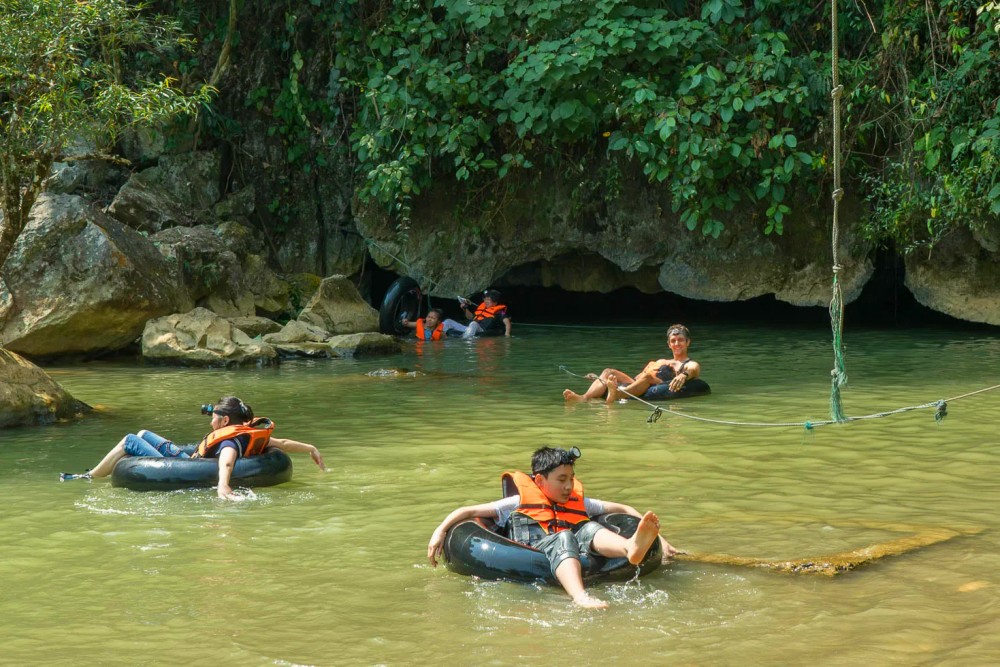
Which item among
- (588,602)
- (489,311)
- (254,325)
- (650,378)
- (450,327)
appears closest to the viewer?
(588,602)

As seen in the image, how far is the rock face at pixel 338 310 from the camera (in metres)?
17.0

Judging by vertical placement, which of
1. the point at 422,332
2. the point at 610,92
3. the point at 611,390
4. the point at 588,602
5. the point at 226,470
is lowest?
the point at 588,602

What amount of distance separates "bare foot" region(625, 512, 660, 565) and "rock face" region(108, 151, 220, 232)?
1340 cm

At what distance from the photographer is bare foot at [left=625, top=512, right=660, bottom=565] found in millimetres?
5043

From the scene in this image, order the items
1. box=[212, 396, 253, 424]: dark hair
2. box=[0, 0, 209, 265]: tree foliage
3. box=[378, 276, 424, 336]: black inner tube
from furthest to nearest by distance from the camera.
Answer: box=[378, 276, 424, 336]: black inner tube → box=[0, 0, 209, 265]: tree foliage → box=[212, 396, 253, 424]: dark hair

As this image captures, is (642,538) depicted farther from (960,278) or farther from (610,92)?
(960,278)

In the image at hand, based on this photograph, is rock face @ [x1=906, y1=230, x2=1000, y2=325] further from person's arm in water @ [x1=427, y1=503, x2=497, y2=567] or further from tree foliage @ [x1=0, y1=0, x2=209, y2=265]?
person's arm in water @ [x1=427, y1=503, x2=497, y2=567]

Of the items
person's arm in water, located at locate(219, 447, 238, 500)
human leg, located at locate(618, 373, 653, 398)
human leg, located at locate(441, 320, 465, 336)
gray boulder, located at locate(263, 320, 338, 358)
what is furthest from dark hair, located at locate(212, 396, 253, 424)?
human leg, located at locate(441, 320, 465, 336)

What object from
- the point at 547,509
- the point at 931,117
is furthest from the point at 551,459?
Result: the point at 931,117

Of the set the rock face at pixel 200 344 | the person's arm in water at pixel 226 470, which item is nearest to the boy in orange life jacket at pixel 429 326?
the rock face at pixel 200 344

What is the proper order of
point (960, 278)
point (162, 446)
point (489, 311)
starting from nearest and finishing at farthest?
point (162, 446)
point (960, 278)
point (489, 311)

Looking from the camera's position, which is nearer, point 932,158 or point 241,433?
point 241,433

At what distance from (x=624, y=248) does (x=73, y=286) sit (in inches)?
324

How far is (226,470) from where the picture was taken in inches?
285
